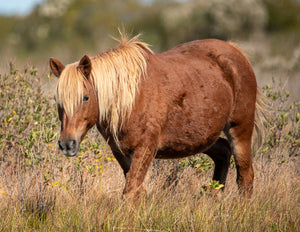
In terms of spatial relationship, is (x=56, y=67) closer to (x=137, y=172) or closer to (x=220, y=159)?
(x=137, y=172)

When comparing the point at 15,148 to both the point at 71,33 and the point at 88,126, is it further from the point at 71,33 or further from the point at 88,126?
the point at 71,33

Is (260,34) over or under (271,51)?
over

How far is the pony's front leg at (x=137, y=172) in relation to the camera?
389cm

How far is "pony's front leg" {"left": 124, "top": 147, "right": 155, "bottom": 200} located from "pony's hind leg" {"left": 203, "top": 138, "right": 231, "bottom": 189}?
1.46m

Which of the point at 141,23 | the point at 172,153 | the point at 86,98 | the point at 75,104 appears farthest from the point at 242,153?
the point at 141,23

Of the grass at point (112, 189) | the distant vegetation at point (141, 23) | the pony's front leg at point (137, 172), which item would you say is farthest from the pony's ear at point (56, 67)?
the distant vegetation at point (141, 23)

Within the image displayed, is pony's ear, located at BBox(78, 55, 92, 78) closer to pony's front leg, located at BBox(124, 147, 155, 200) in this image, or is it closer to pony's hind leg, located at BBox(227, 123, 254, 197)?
pony's front leg, located at BBox(124, 147, 155, 200)

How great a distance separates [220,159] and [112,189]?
1426 mm

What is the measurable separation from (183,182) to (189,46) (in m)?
1.58

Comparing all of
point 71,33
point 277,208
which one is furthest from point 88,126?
point 71,33

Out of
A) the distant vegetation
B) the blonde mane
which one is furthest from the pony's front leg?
the distant vegetation

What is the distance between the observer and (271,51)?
23.1 meters

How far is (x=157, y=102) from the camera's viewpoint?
161 inches

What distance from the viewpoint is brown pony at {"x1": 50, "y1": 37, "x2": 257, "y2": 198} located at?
3750mm
